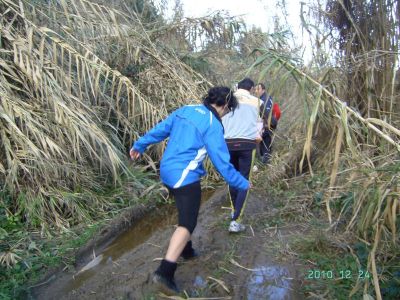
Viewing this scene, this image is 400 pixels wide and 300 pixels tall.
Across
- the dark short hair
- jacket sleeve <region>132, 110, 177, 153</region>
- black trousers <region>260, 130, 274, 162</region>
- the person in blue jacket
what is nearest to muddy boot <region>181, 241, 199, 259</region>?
the person in blue jacket

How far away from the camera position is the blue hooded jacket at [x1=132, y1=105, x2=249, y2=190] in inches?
121

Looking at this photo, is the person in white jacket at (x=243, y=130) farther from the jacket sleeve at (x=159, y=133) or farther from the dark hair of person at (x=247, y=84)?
the jacket sleeve at (x=159, y=133)

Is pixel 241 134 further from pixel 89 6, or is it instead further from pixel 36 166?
pixel 89 6

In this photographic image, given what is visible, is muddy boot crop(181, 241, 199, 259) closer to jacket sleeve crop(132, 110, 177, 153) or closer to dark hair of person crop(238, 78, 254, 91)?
jacket sleeve crop(132, 110, 177, 153)

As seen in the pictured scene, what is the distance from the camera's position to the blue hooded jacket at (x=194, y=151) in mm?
3072

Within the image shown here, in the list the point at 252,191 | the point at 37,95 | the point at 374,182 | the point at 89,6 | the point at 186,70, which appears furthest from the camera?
the point at 186,70

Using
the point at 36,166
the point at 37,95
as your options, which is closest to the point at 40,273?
the point at 36,166

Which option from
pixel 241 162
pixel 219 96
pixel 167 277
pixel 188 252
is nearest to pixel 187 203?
pixel 167 277

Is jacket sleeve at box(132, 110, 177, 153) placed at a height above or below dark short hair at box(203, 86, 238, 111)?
below

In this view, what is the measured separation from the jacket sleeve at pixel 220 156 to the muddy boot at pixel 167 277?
29.5 inches

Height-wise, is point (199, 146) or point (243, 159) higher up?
point (199, 146)

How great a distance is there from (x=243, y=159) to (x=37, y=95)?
246 centimetres

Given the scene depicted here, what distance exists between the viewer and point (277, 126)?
6141 millimetres

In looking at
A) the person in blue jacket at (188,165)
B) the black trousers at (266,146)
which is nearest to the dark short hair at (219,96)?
the person in blue jacket at (188,165)
